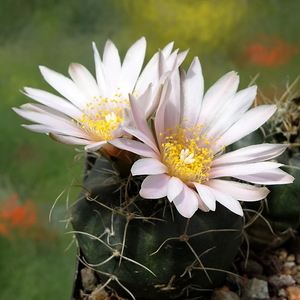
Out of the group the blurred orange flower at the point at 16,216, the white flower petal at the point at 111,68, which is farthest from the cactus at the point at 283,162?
the blurred orange flower at the point at 16,216

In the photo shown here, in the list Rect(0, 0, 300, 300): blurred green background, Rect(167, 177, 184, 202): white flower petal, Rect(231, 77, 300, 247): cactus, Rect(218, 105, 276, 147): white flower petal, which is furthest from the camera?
Rect(0, 0, 300, 300): blurred green background

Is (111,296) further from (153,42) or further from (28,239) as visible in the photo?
(153,42)

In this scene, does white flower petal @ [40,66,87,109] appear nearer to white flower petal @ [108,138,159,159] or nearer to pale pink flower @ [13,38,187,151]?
pale pink flower @ [13,38,187,151]

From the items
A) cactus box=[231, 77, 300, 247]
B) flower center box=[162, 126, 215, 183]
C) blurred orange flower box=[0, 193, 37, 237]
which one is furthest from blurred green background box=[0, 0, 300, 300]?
flower center box=[162, 126, 215, 183]

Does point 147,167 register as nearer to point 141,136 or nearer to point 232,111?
point 141,136

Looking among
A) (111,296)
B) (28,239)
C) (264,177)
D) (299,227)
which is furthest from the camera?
(28,239)

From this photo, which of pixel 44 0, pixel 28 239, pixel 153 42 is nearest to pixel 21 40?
pixel 44 0

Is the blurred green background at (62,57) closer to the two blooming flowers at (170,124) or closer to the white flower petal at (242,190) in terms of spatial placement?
the two blooming flowers at (170,124)
